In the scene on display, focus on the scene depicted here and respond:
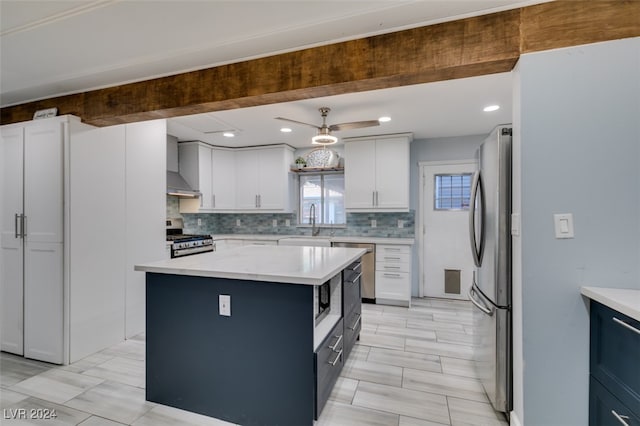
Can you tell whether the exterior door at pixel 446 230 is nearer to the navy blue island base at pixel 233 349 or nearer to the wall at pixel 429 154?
the wall at pixel 429 154

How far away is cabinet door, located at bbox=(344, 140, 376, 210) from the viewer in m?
4.40

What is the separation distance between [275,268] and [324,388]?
80cm

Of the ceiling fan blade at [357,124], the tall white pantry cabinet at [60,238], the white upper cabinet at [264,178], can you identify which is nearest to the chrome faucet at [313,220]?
the white upper cabinet at [264,178]

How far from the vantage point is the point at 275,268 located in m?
1.82

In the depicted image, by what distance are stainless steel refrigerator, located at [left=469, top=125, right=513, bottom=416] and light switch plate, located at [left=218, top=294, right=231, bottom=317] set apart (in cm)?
167

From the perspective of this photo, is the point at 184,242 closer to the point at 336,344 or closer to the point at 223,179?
the point at 223,179

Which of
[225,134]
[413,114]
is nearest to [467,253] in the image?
[413,114]

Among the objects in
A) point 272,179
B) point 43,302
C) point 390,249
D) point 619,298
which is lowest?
point 43,302

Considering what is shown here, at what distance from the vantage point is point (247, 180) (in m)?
5.08

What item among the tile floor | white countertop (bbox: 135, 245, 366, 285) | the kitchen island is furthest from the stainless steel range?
the kitchen island

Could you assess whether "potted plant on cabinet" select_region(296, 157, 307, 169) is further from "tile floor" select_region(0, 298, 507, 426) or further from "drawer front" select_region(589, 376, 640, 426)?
"drawer front" select_region(589, 376, 640, 426)

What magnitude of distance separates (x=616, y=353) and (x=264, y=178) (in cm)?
449

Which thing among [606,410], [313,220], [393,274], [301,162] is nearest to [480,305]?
[606,410]

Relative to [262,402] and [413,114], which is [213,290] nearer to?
[262,402]
